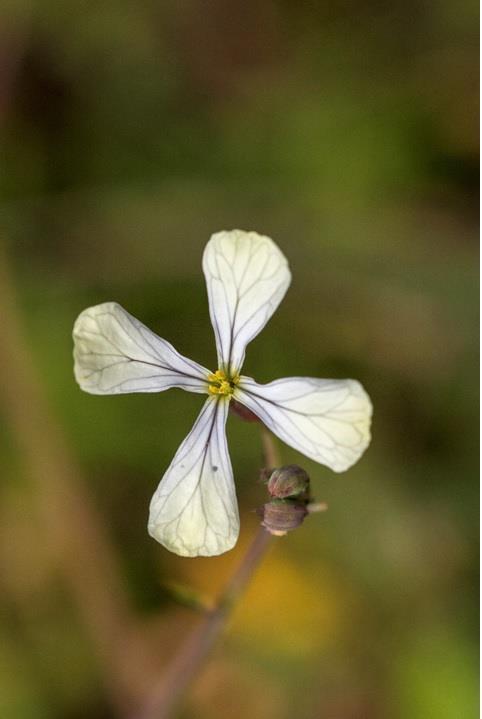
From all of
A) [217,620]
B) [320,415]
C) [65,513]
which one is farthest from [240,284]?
[65,513]

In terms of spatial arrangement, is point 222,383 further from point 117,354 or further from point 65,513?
point 65,513

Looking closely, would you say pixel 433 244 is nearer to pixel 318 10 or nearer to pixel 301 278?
pixel 301 278

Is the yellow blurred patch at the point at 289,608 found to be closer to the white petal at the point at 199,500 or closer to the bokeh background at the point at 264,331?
the bokeh background at the point at 264,331

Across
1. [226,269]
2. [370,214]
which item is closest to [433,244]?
[370,214]

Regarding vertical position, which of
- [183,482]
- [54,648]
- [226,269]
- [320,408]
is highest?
[226,269]

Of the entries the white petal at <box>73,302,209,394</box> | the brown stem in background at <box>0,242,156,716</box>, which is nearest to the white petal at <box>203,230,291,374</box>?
the white petal at <box>73,302,209,394</box>

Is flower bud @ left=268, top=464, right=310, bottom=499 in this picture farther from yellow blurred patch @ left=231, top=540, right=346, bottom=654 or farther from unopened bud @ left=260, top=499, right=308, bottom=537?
yellow blurred patch @ left=231, top=540, right=346, bottom=654
